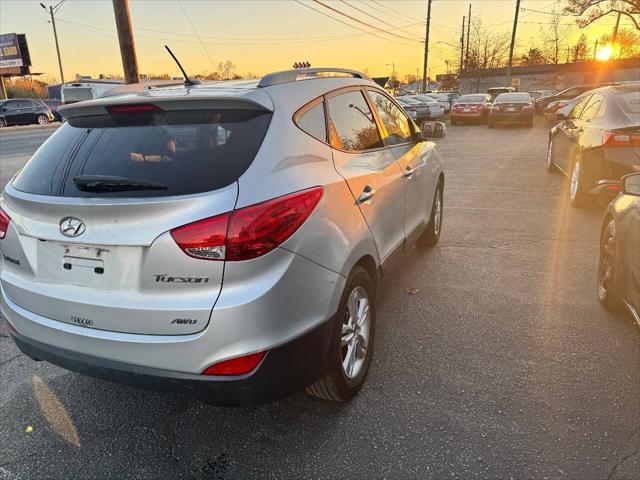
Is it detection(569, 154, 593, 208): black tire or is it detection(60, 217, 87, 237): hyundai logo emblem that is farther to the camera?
detection(569, 154, 593, 208): black tire

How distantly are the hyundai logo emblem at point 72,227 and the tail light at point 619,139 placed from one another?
597cm

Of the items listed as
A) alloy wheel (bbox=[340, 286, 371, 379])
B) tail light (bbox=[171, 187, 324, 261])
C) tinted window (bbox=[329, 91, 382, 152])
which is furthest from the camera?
tinted window (bbox=[329, 91, 382, 152])

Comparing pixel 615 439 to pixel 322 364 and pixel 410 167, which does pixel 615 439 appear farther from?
pixel 410 167

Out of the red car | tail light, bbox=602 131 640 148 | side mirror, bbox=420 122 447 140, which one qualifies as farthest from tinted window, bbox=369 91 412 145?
the red car

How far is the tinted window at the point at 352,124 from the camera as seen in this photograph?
2.76 m

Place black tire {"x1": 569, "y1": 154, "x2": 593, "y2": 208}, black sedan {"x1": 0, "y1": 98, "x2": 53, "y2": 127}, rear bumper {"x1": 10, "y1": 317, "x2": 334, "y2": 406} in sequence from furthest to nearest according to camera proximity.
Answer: black sedan {"x1": 0, "y1": 98, "x2": 53, "y2": 127}
black tire {"x1": 569, "y1": 154, "x2": 593, "y2": 208}
rear bumper {"x1": 10, "y1": 317, "x2": 334, "y2": 406}

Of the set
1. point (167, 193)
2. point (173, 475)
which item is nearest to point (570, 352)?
point (173, 475)

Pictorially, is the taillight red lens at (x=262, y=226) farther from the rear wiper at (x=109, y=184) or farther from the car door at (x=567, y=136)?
the car door at (x=567, y=136)

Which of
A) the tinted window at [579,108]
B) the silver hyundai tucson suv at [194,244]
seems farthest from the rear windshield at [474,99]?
the silver hyundai tucson suv at [194,244]

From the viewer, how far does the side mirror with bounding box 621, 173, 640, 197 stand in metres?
2.89

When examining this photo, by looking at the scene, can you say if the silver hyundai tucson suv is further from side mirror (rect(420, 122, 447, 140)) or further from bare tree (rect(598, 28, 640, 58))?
bare tree (rect(598, 28, 640, 58))

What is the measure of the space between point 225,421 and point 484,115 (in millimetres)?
22242

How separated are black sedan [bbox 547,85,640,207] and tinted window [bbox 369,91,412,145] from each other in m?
2.70

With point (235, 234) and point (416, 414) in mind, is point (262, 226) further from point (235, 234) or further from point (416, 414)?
point (416, 414)
